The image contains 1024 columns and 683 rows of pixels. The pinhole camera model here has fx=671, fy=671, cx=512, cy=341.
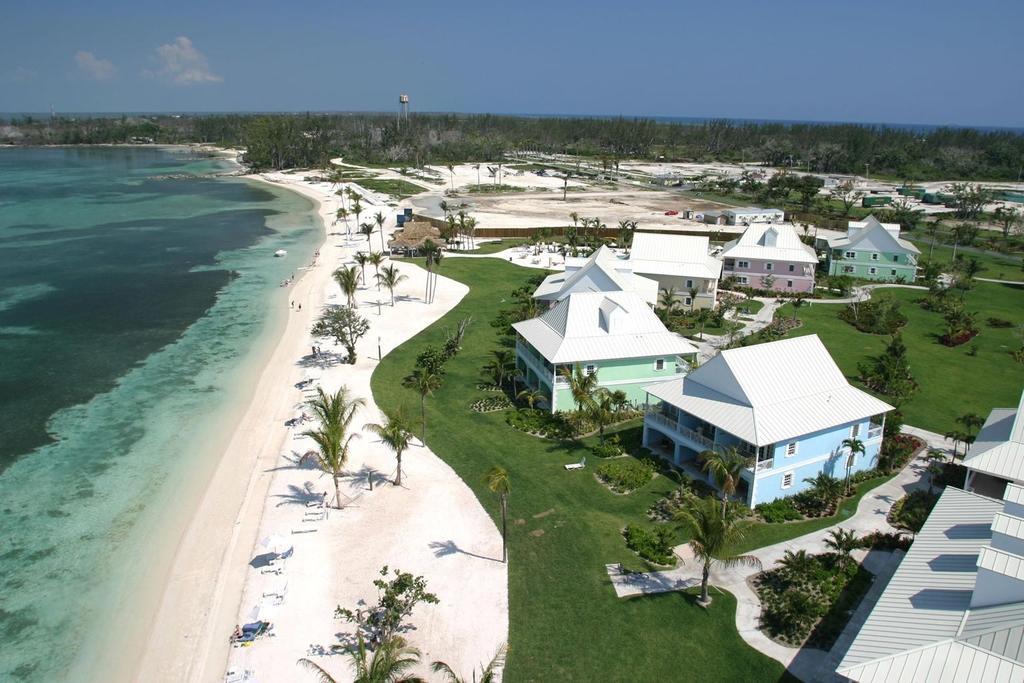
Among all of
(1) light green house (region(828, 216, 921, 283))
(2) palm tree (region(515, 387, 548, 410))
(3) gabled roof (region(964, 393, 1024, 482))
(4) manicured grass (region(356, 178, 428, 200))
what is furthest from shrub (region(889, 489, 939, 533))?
(4) manicured grass (region(356, 178, 428, 200))

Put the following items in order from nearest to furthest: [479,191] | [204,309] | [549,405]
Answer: [549,405] < [204,309] < [479,191]

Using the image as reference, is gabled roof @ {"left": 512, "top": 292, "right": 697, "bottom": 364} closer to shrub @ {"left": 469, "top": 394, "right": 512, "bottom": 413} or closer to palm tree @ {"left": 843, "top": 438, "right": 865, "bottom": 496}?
shrub @ {"left": 469, "top": 394, "right": 512, "bottom": 413}

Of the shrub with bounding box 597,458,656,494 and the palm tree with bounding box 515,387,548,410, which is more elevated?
the palm tree with bounding box 515,387,548,410

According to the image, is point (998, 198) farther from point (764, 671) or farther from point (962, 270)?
point (764, 671)

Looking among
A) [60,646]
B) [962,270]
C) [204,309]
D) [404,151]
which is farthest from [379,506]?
[404,151]

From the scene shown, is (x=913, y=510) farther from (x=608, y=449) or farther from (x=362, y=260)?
(x=362, y=260)

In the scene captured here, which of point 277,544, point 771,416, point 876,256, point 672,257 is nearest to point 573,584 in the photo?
point 277,544
